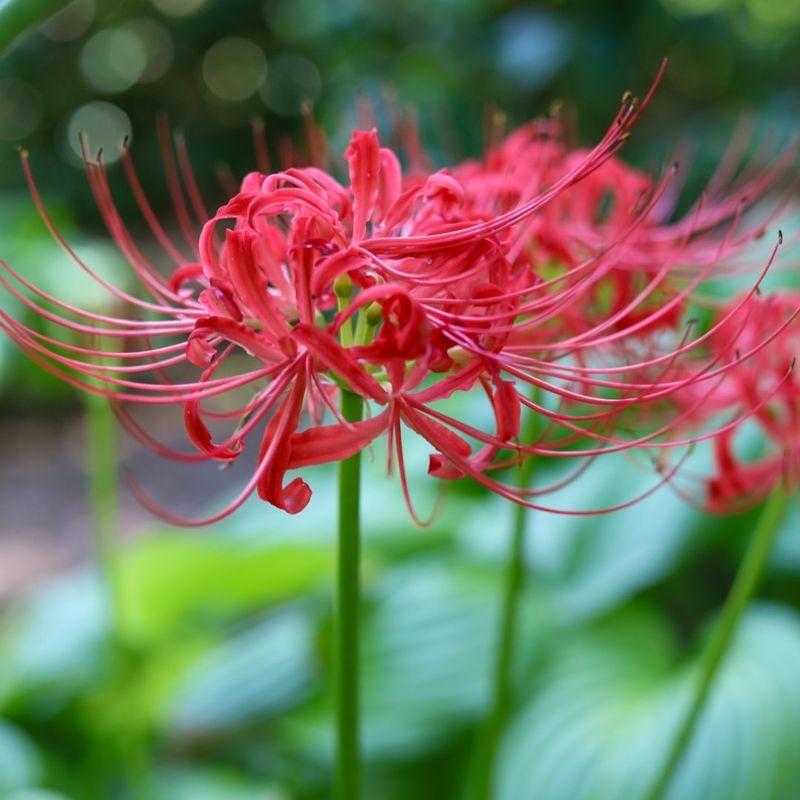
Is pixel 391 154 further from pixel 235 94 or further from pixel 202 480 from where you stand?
pixel 235 94

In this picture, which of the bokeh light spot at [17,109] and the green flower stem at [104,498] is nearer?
the green flower stem at [104,498]

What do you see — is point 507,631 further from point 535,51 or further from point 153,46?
point 153,46

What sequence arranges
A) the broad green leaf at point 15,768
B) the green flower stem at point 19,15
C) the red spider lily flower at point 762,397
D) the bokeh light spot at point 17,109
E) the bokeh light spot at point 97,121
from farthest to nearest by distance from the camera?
the bokeh light spot at point 17,109 → the bokeh light spot at point 97,121 → the broad green leaf at point 15,768 → the red spider lily flower at point 762,397 → the green flower stem at point 19,15

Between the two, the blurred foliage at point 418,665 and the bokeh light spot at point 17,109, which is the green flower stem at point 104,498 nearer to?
the blurred foliage at point 418,665

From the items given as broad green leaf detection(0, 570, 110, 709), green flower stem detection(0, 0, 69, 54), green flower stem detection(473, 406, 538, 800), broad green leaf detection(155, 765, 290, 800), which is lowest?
green flower stem detection(473, 406, 538, 800)

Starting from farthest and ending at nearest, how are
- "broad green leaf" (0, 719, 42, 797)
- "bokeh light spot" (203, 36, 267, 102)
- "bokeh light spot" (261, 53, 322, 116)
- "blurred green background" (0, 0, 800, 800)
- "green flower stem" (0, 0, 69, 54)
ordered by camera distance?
"bokeh light spot" (203, 36, 267, 102), "bokeh light spot" (261, 53, 322, 116), "blurred green background" (0, 0, 800, 800), "broad green leaf" (0, 719, 42, 797), "green flower stem" (0, 0, 69, 54)

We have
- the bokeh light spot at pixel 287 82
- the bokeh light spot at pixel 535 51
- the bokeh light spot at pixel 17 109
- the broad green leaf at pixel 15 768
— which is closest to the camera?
the broad green leaf at pixel 15 768

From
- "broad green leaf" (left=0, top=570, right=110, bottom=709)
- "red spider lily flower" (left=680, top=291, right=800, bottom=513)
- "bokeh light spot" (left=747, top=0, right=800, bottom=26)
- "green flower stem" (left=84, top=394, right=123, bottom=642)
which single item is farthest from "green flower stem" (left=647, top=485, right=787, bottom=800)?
"bokeh light spot" (left=747, top=0, right=800, bottom=26)

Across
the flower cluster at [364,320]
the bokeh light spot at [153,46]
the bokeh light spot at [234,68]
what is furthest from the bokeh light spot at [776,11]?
the flower cluster at [364,320]

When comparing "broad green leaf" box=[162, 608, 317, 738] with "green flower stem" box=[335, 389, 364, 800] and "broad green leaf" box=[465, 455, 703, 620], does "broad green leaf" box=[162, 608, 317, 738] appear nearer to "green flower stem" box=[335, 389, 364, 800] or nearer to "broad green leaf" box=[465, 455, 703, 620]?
"broad green leaf" box=[465, 455, 703, 620]
